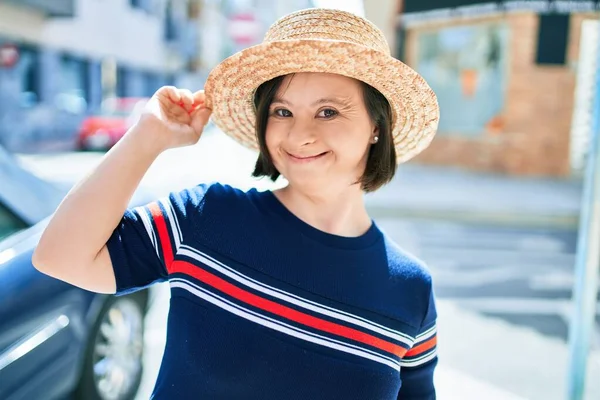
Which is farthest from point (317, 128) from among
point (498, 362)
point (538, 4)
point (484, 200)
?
point (484, 200)

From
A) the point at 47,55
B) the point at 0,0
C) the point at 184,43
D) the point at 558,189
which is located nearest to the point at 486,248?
the point at 558,189

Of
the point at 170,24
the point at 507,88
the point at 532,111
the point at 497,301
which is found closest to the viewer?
the point at 497,301

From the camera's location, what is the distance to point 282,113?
1.44 m

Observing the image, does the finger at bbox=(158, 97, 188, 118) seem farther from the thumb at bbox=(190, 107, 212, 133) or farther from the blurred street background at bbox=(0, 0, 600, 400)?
the blurred street background at bbox=(0, 0, 600, 400)

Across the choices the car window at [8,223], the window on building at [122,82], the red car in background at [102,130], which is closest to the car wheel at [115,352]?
the car window at [8,223]

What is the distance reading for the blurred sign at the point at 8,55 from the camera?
16828 mm

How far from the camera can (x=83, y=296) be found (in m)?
2.39

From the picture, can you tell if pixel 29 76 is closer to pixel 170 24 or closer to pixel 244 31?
pixel 170 24

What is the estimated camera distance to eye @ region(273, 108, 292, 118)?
1.43 meters

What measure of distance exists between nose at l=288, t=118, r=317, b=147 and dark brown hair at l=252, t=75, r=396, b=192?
0.12 meters

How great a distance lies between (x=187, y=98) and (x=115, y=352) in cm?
170

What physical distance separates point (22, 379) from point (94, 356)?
672mm

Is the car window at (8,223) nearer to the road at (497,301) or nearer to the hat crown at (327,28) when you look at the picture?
the road at (497,301)

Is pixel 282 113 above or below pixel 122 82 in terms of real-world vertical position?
above
